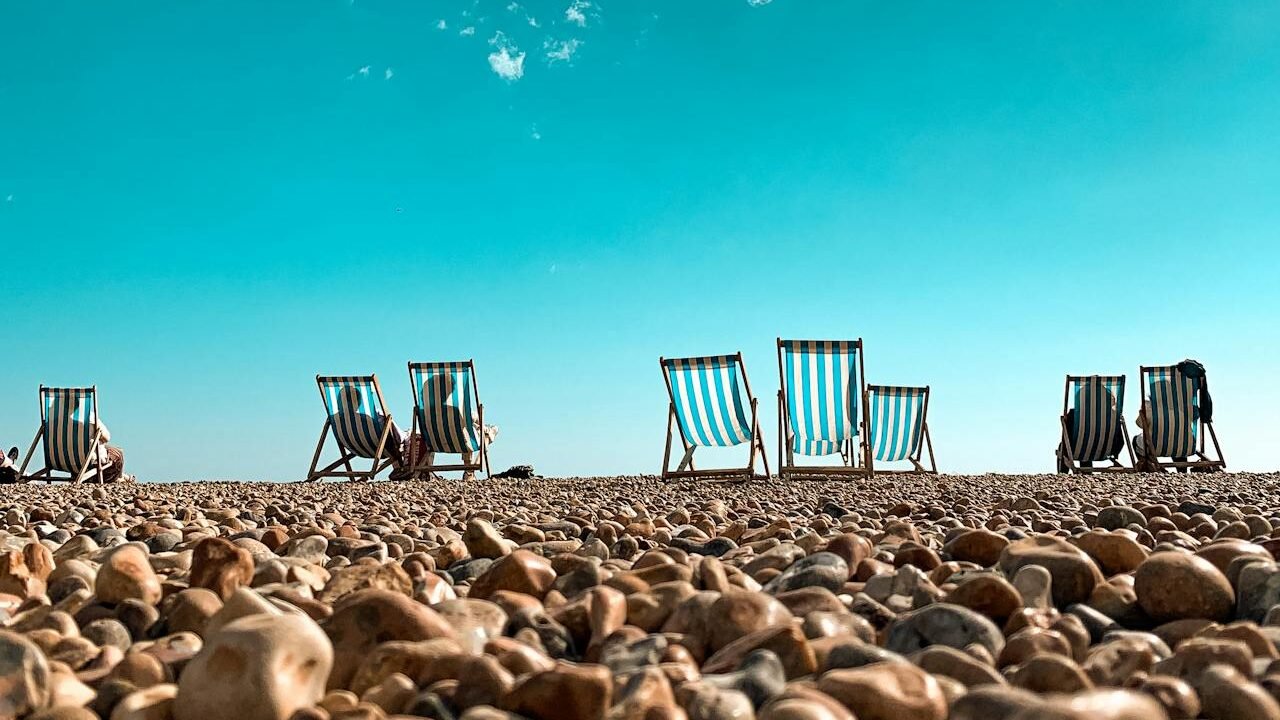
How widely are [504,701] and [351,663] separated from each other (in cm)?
34

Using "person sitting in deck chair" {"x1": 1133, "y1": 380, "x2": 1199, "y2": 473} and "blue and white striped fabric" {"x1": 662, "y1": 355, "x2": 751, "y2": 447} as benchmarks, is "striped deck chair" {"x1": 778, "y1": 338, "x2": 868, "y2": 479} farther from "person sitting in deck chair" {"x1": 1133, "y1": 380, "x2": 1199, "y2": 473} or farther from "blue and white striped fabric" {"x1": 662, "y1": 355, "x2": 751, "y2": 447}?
"person sitting in deck chair" {"x1": 1133, "y1": 380, "x2": 1199, "y2": 473}

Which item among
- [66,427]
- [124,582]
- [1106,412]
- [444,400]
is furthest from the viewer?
[1106,412]

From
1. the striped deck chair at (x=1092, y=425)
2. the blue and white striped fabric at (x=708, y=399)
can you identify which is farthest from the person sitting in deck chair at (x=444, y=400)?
the striped deck chair at (x=1092, y=425)

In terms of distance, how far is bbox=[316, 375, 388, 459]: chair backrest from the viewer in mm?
10375

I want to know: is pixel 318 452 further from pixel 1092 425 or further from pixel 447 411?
pixel 1092 425

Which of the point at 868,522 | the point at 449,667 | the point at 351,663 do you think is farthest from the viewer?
the point at 868,522

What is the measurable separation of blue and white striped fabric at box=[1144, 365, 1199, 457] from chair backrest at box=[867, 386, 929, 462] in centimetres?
357

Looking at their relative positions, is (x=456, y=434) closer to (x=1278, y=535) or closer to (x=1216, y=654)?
(x=1278, y=535)

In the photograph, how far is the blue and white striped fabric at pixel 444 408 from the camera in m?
10.2

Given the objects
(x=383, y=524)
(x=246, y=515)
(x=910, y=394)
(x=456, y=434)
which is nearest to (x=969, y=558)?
(x=383, y=524)

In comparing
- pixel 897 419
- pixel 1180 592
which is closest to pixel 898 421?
pixel 897 419

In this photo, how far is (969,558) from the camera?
228 cm

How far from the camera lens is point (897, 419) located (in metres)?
9.52

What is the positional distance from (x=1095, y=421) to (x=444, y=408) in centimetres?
748
